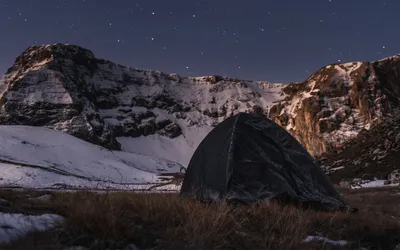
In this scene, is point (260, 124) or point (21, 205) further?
point (260, 124)

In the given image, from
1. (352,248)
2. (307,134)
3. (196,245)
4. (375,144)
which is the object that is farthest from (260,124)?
(307,134)

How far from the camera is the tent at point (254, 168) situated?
848 cm

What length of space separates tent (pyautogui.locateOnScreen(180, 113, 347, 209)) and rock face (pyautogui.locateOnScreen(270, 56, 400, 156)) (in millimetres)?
133445

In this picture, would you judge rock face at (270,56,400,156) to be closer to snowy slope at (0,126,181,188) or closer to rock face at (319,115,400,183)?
snowy slope at (0,126,181,188)

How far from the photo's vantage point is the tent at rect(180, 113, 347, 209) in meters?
8.48

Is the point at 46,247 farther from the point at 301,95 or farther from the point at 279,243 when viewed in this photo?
the point at 301,95

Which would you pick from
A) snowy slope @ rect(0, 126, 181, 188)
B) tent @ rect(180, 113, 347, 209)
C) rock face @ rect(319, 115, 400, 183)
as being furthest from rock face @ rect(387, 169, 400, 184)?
snowy slope @ rect(0, 126, 181, 188)

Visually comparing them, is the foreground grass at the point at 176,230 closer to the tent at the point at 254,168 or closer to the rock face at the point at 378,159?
the tent at the point at 254,168

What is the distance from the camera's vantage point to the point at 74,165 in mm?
80750

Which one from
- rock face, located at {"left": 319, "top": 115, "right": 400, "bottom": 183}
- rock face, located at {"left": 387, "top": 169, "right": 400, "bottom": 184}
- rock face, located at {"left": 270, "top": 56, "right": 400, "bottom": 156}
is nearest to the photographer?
rock face, located at {"left": 387, "top": 169, "right": 400, "bottom": 184}

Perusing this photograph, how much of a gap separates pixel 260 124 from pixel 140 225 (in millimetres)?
6978

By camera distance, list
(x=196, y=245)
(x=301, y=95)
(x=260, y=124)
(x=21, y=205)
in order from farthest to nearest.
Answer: (x=301, y=95), (x=260, y=124), (x=21, y=205), (x=196, y=245)

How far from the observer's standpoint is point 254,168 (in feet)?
28.8

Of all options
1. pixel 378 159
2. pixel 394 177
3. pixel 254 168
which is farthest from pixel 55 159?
pixel 254 168
